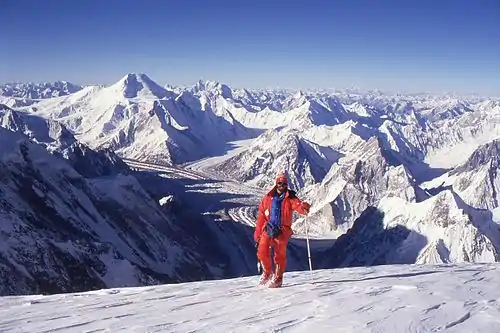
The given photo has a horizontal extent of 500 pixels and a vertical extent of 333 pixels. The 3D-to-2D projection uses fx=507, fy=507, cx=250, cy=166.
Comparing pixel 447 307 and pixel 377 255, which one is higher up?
pixel 447 307

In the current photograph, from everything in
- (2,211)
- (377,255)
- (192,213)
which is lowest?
(377,255)

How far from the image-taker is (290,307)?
14.6 m

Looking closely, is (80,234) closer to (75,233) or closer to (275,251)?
(75,233)

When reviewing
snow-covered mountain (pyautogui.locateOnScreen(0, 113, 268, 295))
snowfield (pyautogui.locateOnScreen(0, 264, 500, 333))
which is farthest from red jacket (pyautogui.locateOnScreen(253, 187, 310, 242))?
snow-covered mountain (pyautogui.locateOnScreen(0, 113, 268, 295))

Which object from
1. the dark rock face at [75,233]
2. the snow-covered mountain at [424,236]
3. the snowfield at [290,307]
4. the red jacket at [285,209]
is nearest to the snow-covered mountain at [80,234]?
the dark rock face at [75,233]

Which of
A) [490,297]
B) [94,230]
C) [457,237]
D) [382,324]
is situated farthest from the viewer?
[457,237]

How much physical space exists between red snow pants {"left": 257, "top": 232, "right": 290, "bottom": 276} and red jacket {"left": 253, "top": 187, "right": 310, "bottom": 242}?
248 millimetres

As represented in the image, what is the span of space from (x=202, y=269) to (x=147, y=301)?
339ft

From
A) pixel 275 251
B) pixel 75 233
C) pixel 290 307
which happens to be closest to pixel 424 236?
pixel 75 233

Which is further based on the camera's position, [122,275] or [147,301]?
[122,275]

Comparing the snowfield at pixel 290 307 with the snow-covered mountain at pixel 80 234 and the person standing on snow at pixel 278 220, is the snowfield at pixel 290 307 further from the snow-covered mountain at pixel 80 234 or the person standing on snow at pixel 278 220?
the snow-covered mountain at pixel 80 234

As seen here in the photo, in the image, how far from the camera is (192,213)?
588 feet

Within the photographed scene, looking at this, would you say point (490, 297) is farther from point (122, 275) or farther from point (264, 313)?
point (122, 275)

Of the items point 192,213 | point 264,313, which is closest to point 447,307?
point 264,313
